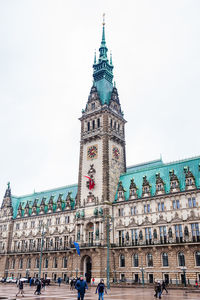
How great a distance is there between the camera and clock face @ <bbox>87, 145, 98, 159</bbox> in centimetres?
7538

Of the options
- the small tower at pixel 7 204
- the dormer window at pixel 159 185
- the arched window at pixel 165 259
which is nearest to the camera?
the arched window at pixel 165 259

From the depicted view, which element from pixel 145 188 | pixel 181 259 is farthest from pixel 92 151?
pixel 181 259

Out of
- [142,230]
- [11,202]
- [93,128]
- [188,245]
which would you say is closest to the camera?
[188,245]

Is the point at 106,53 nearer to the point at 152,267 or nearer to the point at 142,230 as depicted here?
the point at 142,230

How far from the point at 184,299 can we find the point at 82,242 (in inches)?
1693

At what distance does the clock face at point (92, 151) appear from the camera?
75.4m

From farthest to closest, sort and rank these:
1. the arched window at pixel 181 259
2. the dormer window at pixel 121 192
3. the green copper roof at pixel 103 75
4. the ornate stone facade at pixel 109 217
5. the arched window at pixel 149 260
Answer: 1. the green copper roof at pixel 103 75
2. the dormer window at pixel 121 192
3. the arched window at pixel 149 260
4. the ornate stone facade at pixel 109 217
5. the arched window at pixel 181 259

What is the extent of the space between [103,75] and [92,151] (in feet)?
78.8

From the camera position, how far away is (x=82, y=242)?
224 ft

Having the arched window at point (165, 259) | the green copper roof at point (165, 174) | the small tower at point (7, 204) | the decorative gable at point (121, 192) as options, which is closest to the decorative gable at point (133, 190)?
the green copper roof at point (165, 174)

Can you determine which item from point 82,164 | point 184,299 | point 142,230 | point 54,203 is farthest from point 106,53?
point 184,299

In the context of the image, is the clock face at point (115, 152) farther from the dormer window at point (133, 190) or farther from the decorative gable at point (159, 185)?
the decorative gable at point (159, 185)

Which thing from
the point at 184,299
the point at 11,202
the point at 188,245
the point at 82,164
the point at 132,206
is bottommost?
the point at 184,299

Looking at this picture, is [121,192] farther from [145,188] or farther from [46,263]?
[46,263]
